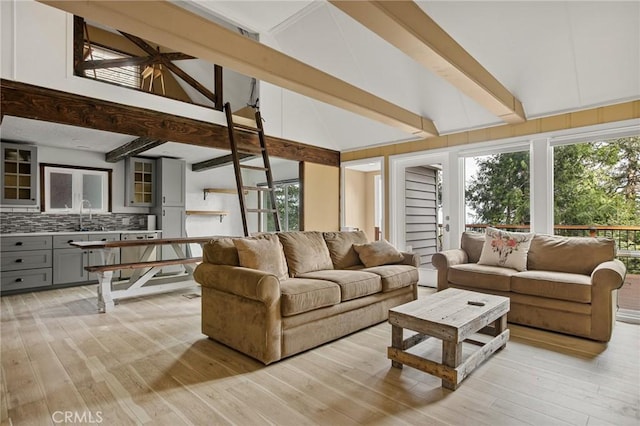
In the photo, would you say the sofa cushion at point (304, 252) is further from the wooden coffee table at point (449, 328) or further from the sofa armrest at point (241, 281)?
the wooden coffee table at point (449, 328)

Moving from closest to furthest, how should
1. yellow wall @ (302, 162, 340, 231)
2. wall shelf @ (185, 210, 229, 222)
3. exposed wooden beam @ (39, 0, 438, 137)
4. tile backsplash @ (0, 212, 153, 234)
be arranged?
exposed wooden beam @ (39, 0, 438, 137)
tile backsplash @ (0, 212, 153, 234)
yellow wall @ (302, 162, 340, 231)
wall shelf @ (185, 210, 229, 222)

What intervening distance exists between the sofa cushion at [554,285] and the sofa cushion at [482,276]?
79 millimetres

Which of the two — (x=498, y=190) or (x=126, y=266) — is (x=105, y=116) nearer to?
(x=126, y=266)

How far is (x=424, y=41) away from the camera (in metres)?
2.39

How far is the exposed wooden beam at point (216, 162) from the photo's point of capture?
5742 millimetres

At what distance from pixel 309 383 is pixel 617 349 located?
2.54 meters

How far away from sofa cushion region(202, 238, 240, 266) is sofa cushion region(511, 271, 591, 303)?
8.80 feet

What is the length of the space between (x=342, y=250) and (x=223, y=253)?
1.45 metres

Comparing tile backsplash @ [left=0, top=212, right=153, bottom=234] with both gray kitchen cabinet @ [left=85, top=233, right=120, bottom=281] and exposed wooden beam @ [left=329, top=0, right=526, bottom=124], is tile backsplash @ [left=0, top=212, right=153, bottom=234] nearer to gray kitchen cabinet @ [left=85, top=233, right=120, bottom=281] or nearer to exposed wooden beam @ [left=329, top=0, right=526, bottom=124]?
gray kitchen cabinet @ [left=85, top=233, right=120, bottom=281]

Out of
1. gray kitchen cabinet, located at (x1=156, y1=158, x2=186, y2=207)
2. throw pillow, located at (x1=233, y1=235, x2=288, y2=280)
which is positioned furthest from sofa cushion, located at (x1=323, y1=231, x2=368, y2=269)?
gray kitchen cabinet, located at (x1=156, y1=158, x2=186, y2=207)

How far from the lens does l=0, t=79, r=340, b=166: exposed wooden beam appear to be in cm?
319

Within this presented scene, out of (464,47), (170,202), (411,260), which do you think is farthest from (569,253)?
(170,202)

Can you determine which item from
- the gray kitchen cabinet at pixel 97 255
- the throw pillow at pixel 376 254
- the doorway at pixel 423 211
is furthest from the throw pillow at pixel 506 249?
the gray kitchen cabinet at pixel 97 255

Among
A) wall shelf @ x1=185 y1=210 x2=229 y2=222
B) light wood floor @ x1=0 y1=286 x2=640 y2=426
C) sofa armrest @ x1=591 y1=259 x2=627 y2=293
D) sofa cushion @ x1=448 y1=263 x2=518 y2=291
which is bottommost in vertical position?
light wood floor @ x1=0 y1=286 x2=640 y2=426
